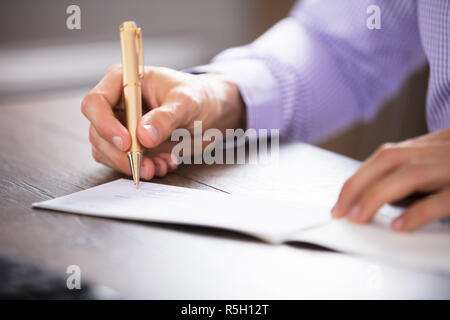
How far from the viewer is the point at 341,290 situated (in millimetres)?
367

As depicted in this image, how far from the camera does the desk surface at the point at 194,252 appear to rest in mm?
368

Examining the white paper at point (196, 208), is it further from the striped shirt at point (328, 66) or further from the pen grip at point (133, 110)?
the striped shirt at point (328, 66)

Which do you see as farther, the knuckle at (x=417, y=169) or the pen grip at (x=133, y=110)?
the pen grip at (x=133, y=110)

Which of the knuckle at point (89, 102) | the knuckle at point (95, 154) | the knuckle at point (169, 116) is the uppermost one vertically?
the knuckle at point (89, 102)

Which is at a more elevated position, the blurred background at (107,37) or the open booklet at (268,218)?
the blurred background at (107,37)

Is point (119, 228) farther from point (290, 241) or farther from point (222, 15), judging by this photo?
point (222, 15)

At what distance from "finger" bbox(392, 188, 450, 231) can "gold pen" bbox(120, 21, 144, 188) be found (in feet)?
0.94

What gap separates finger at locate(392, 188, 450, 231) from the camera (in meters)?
0.44

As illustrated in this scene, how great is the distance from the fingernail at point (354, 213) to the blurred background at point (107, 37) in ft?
4.44

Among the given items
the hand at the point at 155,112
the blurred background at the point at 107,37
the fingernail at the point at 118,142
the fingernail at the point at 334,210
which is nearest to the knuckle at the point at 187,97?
the hand at the point at 155,112
